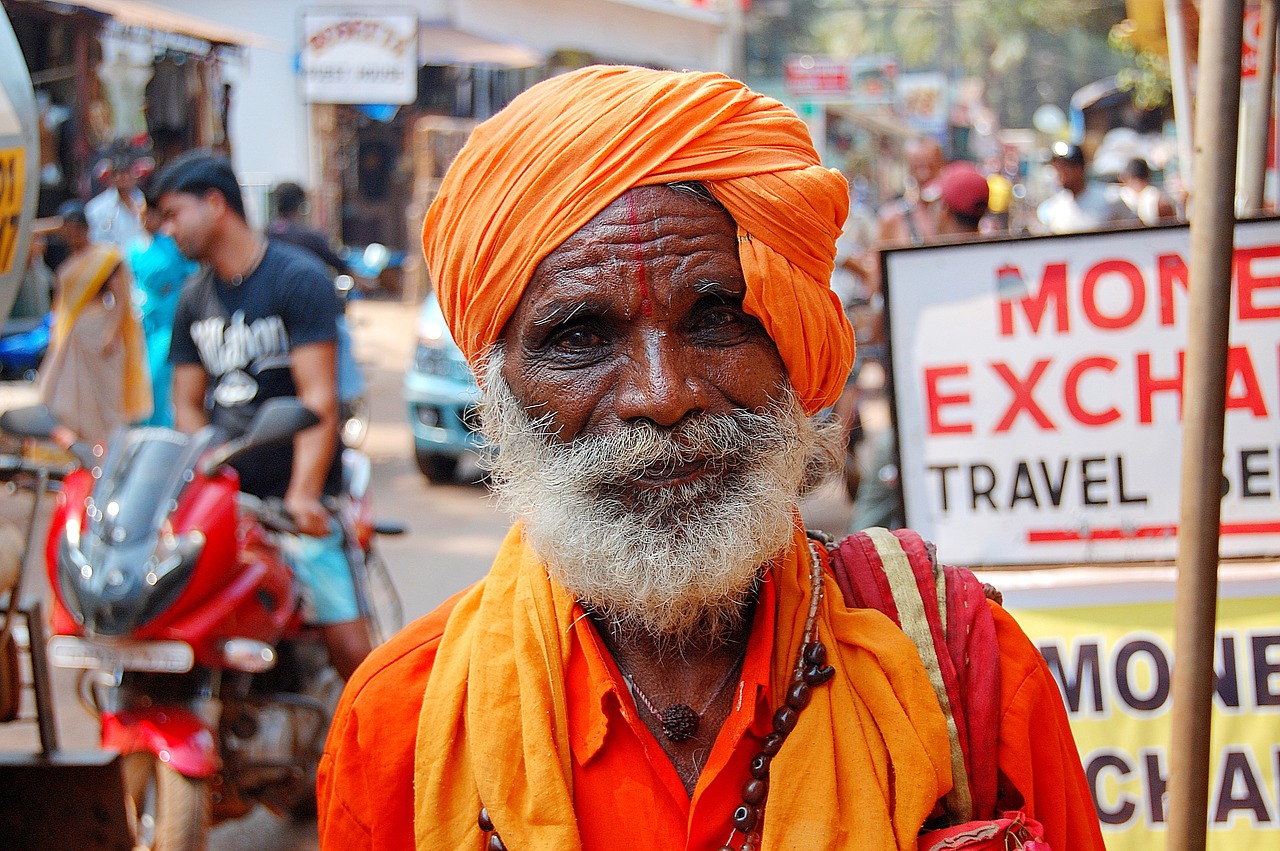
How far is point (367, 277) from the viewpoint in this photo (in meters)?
17.0

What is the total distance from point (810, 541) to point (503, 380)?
489mm

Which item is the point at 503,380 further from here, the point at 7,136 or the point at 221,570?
the point at 221,570

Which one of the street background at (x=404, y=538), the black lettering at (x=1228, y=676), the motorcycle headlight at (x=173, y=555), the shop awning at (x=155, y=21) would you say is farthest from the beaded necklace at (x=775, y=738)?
the shop awning at (x=155, y=21)

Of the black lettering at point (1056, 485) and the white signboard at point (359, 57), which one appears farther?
the white signboard at point (359, 57)

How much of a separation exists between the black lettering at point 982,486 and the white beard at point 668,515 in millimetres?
1267

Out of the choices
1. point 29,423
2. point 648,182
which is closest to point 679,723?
point 648,182

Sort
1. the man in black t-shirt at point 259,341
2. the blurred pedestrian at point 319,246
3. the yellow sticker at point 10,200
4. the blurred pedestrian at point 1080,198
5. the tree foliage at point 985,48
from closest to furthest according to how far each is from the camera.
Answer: the yellow sticker at point 10,200, the man in black t-shirt at point 259,341, the blurred pedestrian at point 319,246, the blurred pedestrian at point 1080,198, the tree foliage at point 985,48

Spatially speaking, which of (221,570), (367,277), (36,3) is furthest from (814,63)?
(221,570)

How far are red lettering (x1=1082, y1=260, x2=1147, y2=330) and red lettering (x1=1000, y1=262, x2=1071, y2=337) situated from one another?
0.16 feet

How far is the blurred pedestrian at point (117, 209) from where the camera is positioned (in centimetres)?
1162

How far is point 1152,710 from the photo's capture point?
281 centimetres

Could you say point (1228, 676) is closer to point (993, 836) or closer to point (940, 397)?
point (940, 397)

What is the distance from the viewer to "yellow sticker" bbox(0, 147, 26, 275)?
89.5 inches

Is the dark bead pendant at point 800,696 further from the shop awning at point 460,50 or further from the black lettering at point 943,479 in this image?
the shop awning at point 460,50
